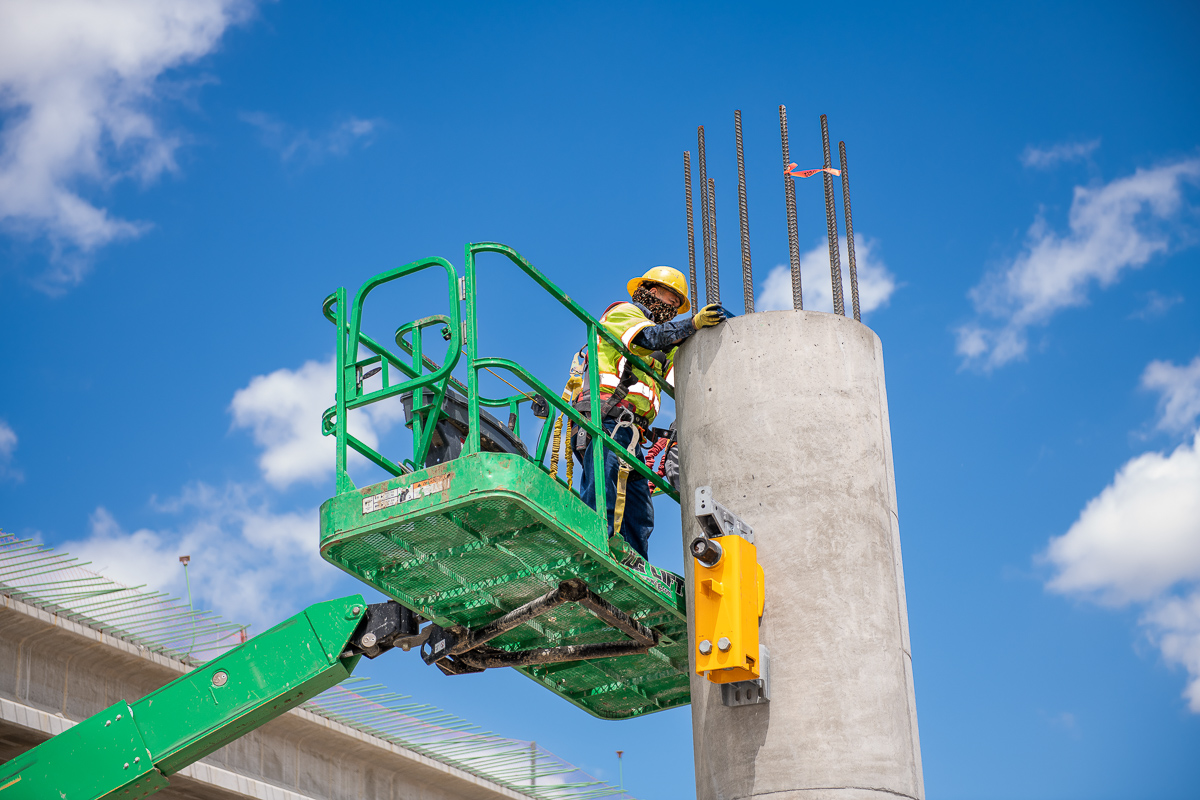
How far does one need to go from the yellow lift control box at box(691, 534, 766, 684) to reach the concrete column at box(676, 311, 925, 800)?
0.25 metres

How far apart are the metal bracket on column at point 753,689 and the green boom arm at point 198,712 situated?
318 cm

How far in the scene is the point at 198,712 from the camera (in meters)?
11.2

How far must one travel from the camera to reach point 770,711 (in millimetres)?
8797

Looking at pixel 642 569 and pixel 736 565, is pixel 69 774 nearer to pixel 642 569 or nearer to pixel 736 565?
pixel 642 569

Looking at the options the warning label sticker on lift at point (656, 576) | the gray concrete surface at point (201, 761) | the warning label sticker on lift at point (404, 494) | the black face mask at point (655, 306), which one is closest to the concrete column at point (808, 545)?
the warning label sticker on lift at point (656, 576)

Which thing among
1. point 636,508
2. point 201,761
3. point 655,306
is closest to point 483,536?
point 636,508

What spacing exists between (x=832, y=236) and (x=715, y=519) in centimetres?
299

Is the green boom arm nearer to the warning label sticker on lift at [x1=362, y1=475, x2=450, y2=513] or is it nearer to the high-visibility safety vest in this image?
the warning label sticker on lift at [x1=362, y1=475, x2=450, y2=513]

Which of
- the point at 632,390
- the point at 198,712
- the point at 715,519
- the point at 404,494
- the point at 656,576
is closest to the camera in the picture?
the point at 715,519

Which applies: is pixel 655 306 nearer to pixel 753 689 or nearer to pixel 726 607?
pixel 726 607

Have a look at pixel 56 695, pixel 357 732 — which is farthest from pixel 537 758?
pixel 56 695

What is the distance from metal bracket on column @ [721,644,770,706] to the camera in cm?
880

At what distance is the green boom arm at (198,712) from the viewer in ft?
36.0

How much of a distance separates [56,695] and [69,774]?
8.86m
